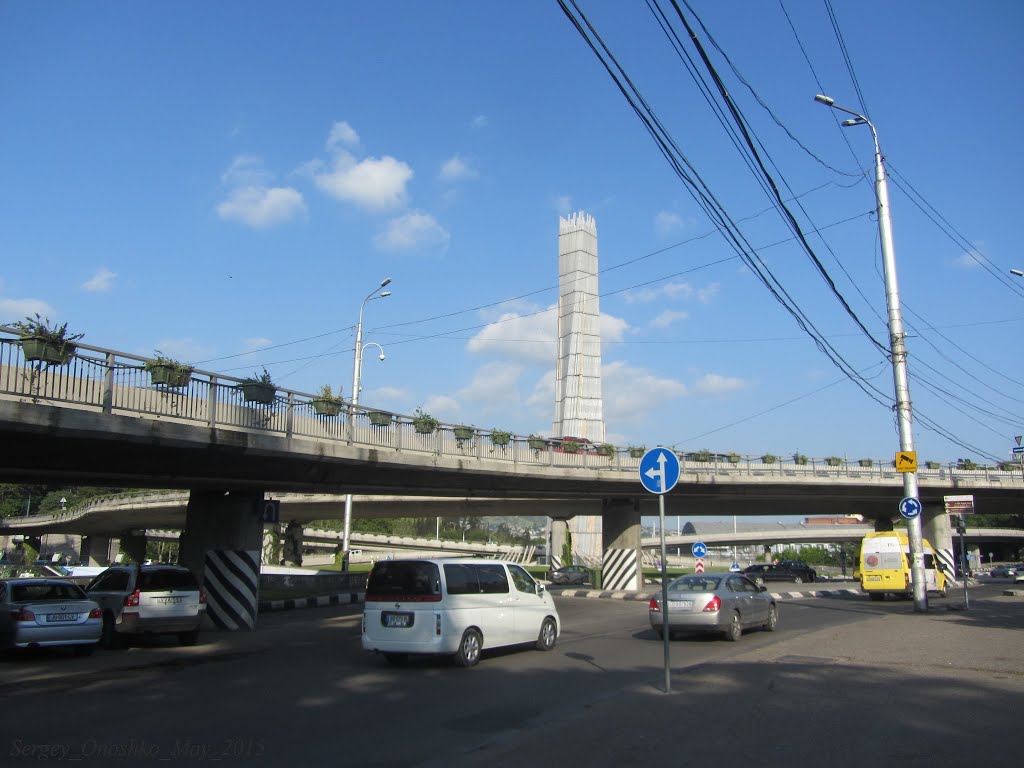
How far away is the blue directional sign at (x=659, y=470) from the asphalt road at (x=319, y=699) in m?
2.52

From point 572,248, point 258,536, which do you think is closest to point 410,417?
point 258,536

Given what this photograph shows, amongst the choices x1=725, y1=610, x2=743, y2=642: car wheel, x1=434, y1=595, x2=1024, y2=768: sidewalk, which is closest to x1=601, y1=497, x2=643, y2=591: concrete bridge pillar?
x1=725, y1=610, x2=743, y2=642: car wheel

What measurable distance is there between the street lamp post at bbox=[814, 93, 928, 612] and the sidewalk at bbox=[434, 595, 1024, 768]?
9.62m

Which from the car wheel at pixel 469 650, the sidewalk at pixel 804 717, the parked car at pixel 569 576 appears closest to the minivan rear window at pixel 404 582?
the car wheel at pixel 469 650

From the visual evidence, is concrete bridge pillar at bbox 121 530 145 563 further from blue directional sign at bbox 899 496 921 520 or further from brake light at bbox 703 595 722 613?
brake light at bbox 703 595 722 613

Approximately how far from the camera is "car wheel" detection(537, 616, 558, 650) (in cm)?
1572

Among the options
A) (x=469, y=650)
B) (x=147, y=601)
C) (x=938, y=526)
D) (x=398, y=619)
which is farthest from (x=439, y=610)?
(x=938, y=526)

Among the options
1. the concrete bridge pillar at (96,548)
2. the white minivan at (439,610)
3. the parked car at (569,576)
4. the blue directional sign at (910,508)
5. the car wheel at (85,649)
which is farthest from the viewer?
the concrete bridge pillar at (96,548)

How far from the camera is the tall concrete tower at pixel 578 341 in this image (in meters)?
78.6

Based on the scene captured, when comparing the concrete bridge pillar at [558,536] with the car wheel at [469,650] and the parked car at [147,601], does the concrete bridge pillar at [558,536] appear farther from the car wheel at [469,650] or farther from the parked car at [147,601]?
the car wheel at [469,650]

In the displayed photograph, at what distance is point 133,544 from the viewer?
6800 centimetres

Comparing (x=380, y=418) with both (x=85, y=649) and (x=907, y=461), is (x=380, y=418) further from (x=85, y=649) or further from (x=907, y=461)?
(x=907, y=461)

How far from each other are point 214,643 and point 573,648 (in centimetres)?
840

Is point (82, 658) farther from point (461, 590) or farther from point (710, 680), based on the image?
point (710, 680)
